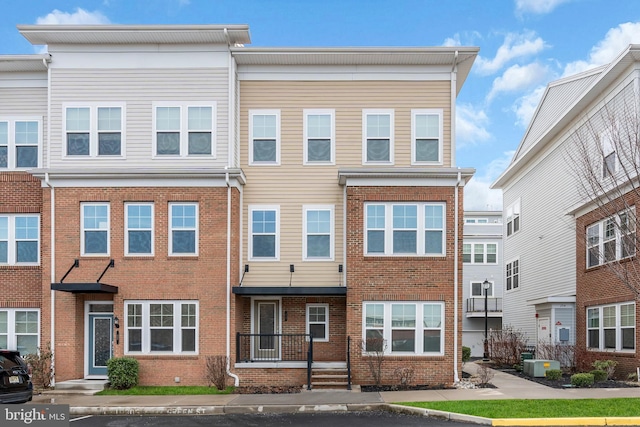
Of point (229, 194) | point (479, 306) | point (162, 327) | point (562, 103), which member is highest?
point (562, 103)

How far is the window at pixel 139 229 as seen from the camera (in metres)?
18.9

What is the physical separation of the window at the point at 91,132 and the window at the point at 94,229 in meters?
1.77

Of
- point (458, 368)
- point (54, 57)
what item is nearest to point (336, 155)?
A: point (458, 368)

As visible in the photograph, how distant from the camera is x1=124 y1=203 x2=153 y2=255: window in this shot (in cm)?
1886

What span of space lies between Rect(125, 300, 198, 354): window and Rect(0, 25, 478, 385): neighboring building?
42mm

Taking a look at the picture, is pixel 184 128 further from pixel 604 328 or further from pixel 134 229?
pixel 604 328

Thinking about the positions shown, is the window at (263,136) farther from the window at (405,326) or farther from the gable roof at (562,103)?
the gable roof at (562,103)

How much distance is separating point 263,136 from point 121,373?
8.27 meters

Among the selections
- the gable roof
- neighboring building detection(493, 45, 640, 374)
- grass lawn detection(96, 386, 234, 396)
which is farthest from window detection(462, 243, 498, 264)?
grass lawn detection(96, 386, 234, 396)

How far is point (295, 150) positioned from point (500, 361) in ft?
41.9

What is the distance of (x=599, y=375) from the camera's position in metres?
18.7

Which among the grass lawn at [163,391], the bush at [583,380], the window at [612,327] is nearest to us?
the grass lawn at [163,391]

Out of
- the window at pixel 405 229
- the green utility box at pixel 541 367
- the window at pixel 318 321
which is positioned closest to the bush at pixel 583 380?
the green utility box at pixel 541 367

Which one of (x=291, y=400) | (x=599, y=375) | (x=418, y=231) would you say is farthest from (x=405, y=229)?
(x=599, y=375)
